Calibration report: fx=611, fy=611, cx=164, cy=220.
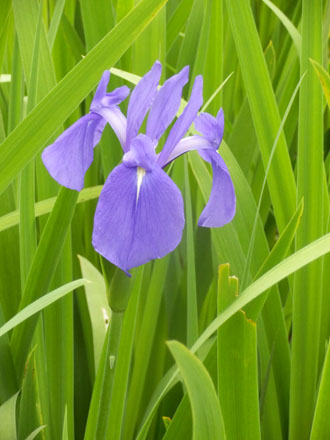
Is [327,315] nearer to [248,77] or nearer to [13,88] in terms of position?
[248,77]

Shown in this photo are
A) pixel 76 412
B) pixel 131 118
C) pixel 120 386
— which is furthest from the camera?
pixel 76 412

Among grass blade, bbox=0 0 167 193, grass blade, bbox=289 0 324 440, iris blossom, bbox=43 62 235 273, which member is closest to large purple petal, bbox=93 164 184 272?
iris blossom, bbox=43 62 235 273

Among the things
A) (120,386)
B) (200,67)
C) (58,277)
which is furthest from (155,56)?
(120,386)

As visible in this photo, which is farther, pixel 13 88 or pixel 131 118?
pixel 13 88

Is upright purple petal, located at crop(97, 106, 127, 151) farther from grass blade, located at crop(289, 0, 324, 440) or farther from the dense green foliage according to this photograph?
grass blade, located at crop(289, 0, 324, 440)

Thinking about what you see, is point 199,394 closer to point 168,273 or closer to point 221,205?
point 221,205

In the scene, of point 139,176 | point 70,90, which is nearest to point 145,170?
point 139,176
